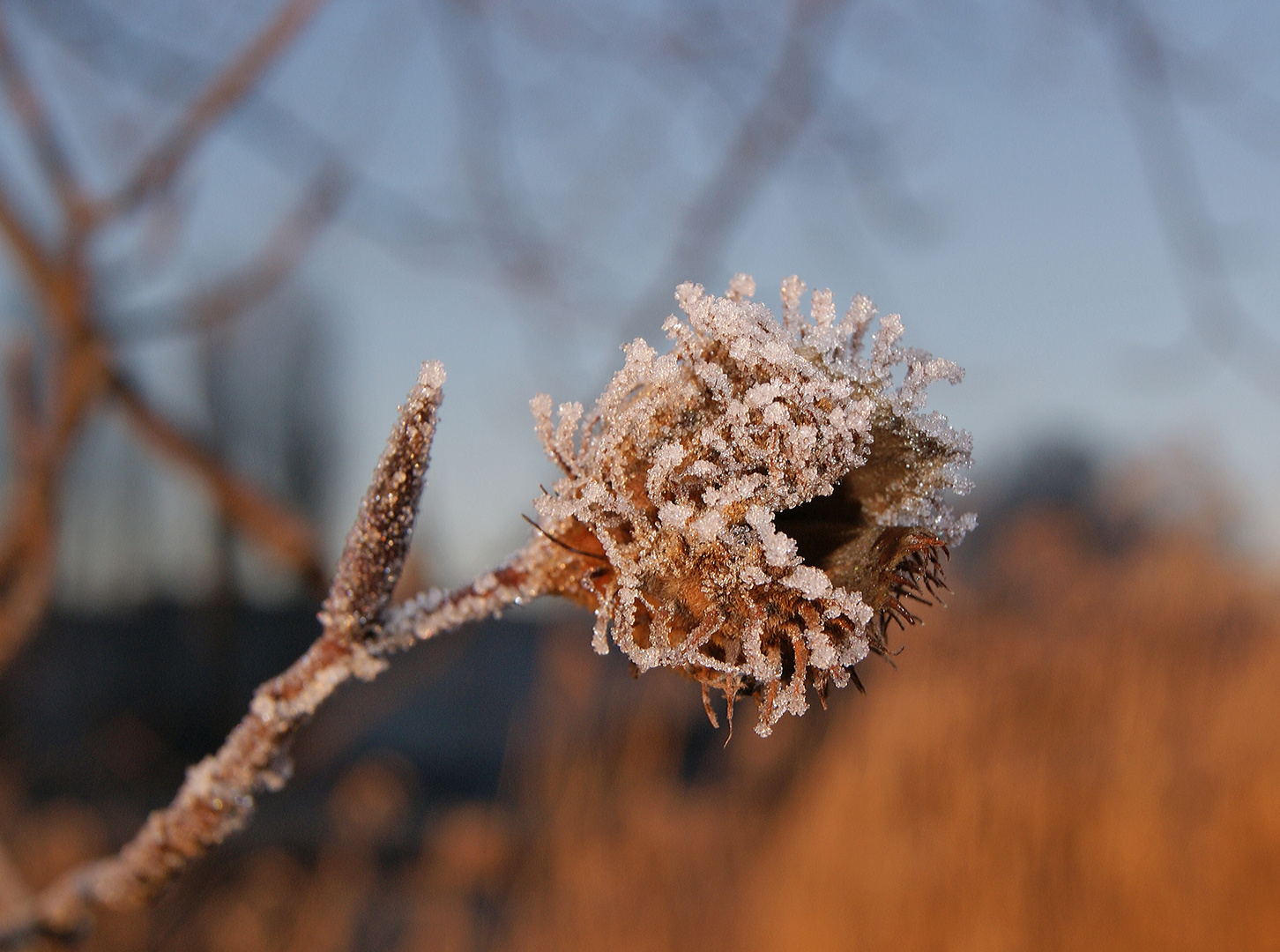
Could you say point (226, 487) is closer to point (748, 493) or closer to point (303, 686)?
point (303, 686)

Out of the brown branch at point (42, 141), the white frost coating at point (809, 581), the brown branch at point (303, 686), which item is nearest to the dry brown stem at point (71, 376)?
the brown branch at point (42, 141)

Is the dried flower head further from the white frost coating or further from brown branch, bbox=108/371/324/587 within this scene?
brown branch, bbox=108/371/324/587

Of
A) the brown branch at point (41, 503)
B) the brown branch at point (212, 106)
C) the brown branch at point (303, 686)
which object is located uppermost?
the brown branch at point (212, 106)

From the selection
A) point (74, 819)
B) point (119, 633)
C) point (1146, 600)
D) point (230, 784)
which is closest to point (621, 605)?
point (230, 784)

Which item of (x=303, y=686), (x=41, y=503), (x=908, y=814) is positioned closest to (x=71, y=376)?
(x=41, y=503)

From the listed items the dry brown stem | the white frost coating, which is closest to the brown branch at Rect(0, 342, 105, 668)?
the dry brown stem

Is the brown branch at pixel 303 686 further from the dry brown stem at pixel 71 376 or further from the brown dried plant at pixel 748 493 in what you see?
the dry brown stem at pixel 71 376
